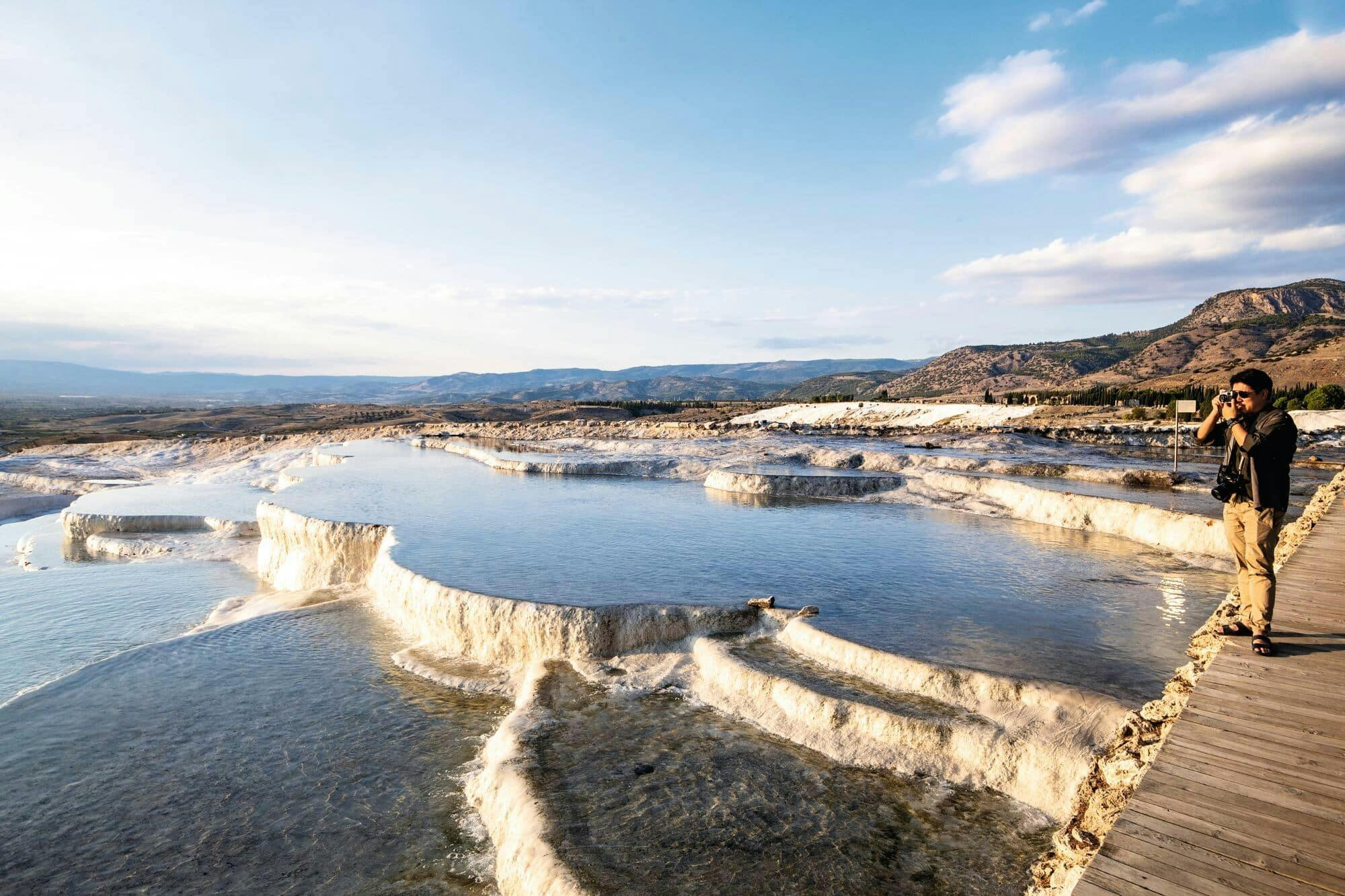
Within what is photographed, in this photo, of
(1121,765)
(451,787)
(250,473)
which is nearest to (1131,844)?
(1121,765)

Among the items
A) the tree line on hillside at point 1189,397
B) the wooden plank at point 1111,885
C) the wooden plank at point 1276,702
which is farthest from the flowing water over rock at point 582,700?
the tree line on hillside at point 1189,397

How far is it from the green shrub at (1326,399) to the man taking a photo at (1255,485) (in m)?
47.0

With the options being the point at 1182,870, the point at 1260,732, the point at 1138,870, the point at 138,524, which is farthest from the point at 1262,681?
the point at 138,524

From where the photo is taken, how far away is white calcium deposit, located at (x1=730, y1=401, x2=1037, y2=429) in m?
49.7

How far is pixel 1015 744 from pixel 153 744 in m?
10.1

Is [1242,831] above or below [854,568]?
above

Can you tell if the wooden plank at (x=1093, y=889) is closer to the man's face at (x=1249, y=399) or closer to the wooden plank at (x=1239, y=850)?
the wooden plank at (x=1239, y=850)

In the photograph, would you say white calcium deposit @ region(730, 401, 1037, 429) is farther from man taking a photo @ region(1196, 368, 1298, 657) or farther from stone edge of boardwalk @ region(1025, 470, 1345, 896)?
stone edge of boardwalk @ region(1025, 470, 1345, 896)

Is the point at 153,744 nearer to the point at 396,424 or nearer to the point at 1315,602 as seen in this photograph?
the point at 1315,602

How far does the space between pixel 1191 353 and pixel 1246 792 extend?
353 feet

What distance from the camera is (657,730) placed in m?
8.52

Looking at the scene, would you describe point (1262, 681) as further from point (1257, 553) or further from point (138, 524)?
point (138, 524)

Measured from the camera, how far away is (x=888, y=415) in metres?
56.6

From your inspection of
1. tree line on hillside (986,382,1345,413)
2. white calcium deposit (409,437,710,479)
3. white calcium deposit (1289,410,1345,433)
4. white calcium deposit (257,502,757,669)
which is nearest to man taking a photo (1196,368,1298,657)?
white calcium deposit (257,502,757,669)
